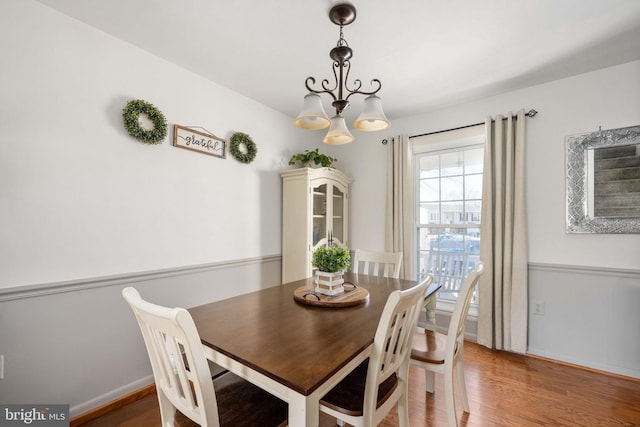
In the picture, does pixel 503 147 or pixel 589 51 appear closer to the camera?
pixel 589 51

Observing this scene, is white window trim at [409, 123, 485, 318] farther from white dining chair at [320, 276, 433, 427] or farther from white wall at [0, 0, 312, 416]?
white wall at [0, 0, 312, 416]

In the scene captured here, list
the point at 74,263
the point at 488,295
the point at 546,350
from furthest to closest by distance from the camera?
1. the point at 488,295
2. the point at 546,350
3. the point at 74,263

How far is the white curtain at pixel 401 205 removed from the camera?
10.2ft

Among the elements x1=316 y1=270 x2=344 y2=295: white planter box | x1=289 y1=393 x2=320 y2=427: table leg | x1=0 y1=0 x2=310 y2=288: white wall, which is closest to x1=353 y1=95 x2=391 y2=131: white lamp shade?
x1=316 y1=270 x2=344 y2=295: white planter box

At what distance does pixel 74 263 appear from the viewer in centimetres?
171

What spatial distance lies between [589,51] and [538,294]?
6.36 feet

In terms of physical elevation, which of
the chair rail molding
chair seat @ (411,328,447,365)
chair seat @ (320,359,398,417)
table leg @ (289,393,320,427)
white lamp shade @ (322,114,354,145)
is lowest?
chair seat @ (411,328,447,365)

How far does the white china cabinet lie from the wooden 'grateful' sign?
769 mm

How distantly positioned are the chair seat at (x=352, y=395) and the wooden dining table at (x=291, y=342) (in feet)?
0.73

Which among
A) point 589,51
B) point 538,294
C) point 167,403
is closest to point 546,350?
point 538,294

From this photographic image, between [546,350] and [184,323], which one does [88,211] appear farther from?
[546,350]

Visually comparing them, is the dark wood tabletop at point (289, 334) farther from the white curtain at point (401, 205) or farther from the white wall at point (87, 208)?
the white curtain at point (401, 205)

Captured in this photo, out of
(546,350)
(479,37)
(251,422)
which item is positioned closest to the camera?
(251,422)

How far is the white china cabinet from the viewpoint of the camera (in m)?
2.92
